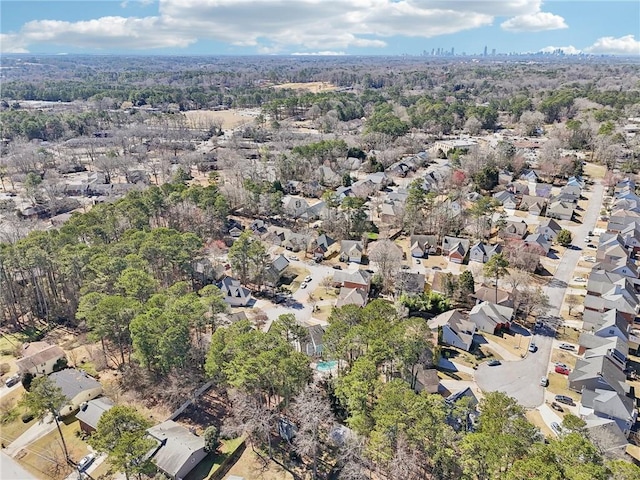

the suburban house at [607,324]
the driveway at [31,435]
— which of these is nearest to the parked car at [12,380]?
the driveway at [31,435]

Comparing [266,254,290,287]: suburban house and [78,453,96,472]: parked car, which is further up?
[266,254,290,287]: suburban house

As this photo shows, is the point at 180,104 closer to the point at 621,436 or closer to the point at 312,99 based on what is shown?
the point at 312,99

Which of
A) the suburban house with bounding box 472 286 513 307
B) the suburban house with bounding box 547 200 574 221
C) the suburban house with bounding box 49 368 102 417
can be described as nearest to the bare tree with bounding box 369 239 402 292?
the suburban house with bounding box 472 286 513 307

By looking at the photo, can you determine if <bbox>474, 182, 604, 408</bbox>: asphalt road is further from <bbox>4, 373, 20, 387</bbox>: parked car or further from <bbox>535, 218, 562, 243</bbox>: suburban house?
<bbox>4, 373, 20, 387</bbox>: parked car

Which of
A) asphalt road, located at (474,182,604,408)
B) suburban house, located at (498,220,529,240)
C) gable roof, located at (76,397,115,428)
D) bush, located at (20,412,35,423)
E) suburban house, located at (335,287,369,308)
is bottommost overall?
bush, located at (20,412,35,423)

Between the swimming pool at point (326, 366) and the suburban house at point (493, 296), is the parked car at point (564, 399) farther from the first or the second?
the swimming pool at point (326, 366)

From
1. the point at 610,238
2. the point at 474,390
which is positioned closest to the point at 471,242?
the point at 610,238

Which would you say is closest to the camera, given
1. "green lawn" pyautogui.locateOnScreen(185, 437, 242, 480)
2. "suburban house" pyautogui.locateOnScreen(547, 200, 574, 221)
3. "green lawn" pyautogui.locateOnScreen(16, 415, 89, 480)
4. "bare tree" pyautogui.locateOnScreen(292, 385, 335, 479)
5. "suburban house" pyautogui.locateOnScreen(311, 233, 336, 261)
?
"bare tree" pyautogui.locateOnScreen(292, 385, 335, 479)
